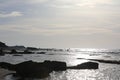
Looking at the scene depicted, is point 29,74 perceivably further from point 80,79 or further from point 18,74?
point 80,79

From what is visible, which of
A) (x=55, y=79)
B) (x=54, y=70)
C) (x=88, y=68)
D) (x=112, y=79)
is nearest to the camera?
(x=55, y=79)

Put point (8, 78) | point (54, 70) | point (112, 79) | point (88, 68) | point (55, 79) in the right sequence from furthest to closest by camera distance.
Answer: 1. point (88, 68)
2. point (54, 70)
3. point (112, 79)
4. point (55, 79)
5. point (8, 78)

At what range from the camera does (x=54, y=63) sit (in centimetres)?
5706

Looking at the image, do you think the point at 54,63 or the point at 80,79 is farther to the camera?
the point at 54,63

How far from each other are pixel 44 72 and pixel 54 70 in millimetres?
13177

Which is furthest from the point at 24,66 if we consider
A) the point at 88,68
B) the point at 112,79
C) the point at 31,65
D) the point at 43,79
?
the point at 88,68

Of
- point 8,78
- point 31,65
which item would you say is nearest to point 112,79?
point 31,65

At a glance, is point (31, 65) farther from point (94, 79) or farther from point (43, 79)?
point (94, 79)

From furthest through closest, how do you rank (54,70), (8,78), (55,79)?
(54,70) < (55,79) < (8,78)

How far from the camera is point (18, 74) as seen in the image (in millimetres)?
42062

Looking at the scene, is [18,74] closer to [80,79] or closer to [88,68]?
[80,79]

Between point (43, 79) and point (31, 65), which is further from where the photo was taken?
point (31, 65)

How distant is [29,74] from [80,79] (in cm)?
829

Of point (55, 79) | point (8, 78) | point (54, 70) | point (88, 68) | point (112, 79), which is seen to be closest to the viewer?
point (8, 78)
